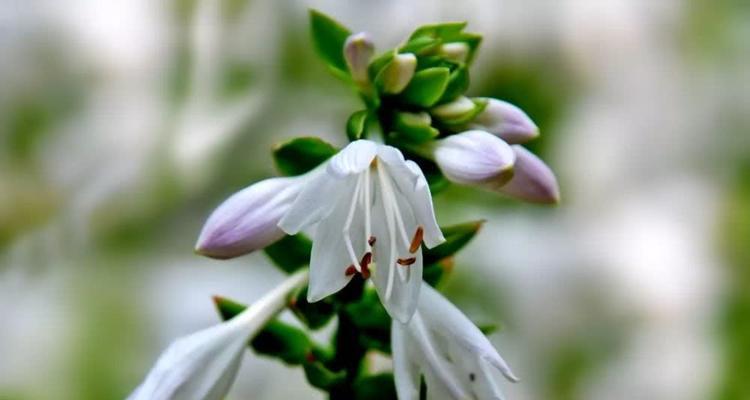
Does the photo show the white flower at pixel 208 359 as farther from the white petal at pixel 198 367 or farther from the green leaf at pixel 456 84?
the green leaf at pixel 456 84

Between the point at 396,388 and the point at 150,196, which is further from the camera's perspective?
the point at 150,196

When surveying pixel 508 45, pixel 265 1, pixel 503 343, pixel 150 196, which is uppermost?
pixel 265 1

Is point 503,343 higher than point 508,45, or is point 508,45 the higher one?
point 508,45

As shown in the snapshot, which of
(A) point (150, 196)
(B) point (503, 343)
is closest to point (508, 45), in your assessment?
(B) point (503, 343)

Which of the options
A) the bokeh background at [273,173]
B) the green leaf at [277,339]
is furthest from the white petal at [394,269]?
the bokeh background at [273,173]

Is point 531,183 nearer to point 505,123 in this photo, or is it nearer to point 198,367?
point 505,123

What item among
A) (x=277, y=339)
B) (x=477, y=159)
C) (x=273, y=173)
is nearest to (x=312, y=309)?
(x=277, y=339)

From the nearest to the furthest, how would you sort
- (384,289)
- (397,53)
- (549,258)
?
(384,289), (397,53), (549,258)

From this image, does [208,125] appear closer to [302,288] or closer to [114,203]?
[114,203]

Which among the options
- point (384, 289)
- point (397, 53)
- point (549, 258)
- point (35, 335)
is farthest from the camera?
point (549, 258)
